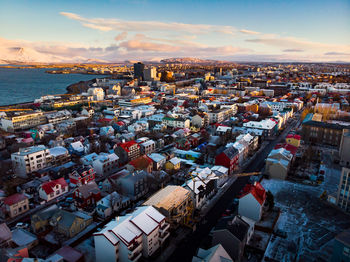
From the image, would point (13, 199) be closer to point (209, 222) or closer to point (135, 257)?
point (135, 257)

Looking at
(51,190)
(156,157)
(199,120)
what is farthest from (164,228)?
(199,120)

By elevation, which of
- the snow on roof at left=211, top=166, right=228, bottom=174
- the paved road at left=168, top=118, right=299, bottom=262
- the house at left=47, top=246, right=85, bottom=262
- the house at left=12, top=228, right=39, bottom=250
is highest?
the snow on roof at left=211, top=166, right=228, bottom=174

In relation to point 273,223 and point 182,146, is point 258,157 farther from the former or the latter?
point 273,223

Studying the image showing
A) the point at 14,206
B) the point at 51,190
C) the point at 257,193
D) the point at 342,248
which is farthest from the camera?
the point at 51,190

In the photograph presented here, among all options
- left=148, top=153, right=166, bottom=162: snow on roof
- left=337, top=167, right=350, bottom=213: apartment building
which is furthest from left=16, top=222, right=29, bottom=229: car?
left=337, top=167, right=350, bottom=213: apartment building

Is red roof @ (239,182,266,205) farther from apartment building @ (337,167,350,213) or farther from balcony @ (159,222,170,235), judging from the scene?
apartment building @ (337,167,350,213)

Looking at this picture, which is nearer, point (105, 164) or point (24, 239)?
point (24, 239)
